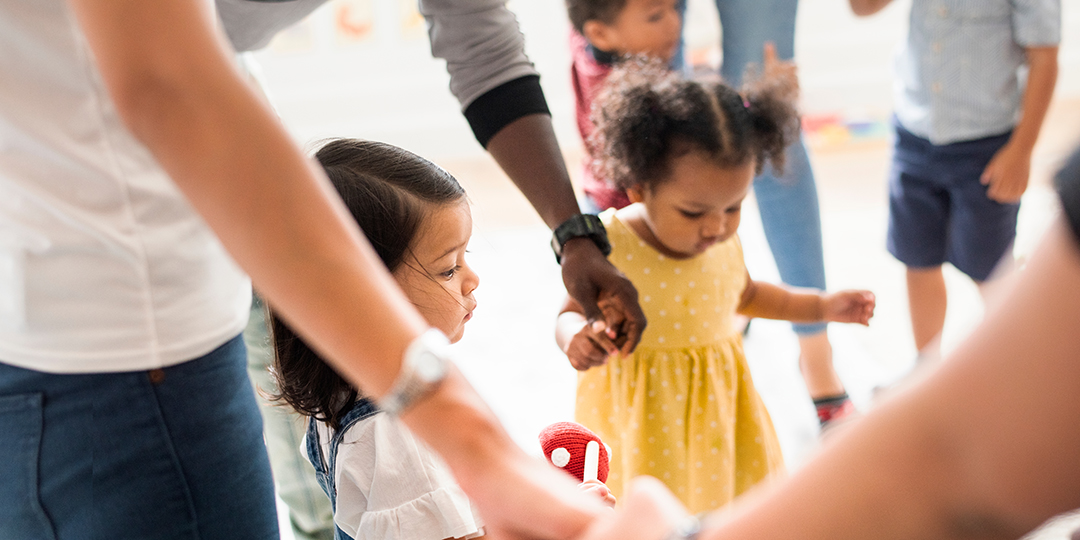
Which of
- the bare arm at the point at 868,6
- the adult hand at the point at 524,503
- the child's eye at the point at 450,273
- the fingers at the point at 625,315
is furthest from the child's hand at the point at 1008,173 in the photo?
the adult hand at the point at 524,503

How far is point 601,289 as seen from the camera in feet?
3.38

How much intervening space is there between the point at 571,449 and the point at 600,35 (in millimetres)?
1150

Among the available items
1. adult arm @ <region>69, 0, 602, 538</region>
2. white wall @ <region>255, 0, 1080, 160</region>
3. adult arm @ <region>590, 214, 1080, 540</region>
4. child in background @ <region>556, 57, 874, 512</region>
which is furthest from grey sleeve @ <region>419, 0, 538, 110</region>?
white wall @ <region>255, 0, 1080, 160</region>

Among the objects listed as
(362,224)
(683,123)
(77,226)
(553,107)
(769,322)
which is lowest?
(553,107)

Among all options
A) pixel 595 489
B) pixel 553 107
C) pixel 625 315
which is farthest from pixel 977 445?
pixel 553 107

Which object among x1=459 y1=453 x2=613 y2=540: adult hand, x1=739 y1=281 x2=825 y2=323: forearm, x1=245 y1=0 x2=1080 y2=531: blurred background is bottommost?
x1=245 y1=0 x2=1080 y2=531: blurred background

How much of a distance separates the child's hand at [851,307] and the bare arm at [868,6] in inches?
30.6

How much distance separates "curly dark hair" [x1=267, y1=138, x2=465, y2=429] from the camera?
784mm

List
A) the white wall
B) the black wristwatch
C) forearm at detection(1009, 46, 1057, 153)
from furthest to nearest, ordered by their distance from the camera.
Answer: the white wall → forearm at detection(1009, 46, 1057, 153) → the black wristwatch

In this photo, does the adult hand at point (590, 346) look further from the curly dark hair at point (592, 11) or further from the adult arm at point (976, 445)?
the curly dark hair at point (592, 11)

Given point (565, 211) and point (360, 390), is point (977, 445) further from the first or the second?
point (565, 211)

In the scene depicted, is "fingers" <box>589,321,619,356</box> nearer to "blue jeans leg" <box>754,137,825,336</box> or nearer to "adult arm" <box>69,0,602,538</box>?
"adult arm" <box>69,0,602,538</box>

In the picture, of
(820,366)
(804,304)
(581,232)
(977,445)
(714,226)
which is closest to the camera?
(977,445)

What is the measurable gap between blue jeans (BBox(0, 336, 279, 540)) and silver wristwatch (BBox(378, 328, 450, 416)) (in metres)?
0.34
